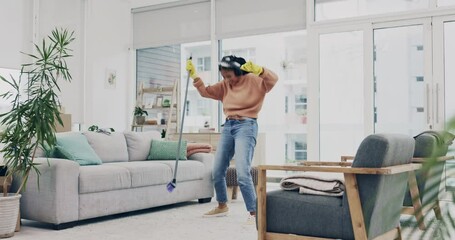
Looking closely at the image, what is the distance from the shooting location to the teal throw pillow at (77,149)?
4.02m

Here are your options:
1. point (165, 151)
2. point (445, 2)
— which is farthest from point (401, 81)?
point (165, 151)

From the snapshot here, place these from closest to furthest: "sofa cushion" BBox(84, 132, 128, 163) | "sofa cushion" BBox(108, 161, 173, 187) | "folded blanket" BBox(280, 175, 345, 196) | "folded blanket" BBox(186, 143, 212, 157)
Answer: "folded blanket" BBox(280, 175, 345, 196) → "sofa cushion" BBox(108, 161, 173, 187) → "sofa cushion" BBox(84, 132, 128, 163) → "folded blanket" BBox(186, 143, 212, 157)

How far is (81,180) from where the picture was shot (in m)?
3.73

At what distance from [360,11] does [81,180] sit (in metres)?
4.10

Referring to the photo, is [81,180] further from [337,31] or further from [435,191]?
[337,31]

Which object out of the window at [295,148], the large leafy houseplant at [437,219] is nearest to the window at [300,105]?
the window at [295,148]

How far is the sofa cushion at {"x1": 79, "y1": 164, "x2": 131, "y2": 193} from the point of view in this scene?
376cm

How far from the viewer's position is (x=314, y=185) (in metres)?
2.49

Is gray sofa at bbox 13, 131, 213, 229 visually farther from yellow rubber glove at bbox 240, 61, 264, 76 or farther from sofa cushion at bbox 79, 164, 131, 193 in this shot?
yellow rubber glove at bbox 240, 61, 264, 76

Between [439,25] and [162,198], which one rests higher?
[439,25]

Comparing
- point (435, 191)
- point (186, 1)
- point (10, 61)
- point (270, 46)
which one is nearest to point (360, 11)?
point (270, 46)

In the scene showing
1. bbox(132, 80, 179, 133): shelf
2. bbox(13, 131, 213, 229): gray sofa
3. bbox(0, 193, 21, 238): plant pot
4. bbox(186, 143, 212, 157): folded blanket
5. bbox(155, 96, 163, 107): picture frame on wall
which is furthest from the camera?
bbox(155, 96, 163, 107): picture frame on wall

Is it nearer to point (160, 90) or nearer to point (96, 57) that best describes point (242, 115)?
point (160, 90)

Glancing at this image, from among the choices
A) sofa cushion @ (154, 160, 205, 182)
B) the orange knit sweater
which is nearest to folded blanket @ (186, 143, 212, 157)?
sofa cushion @ (154, 160, 205, 182)
